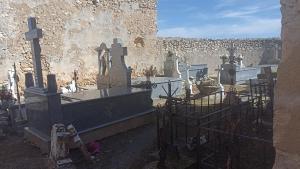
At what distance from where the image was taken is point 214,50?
23.6 meters

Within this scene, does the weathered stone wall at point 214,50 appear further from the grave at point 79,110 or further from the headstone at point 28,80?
the headstone at point 28,80

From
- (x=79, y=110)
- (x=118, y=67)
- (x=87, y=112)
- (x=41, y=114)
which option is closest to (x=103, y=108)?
(x=87, y=112)

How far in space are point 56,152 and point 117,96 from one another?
2371 mm

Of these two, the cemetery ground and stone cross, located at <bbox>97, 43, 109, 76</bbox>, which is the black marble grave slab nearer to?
the cemetery ground

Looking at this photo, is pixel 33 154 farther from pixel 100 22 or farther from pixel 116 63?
pixel 100 22

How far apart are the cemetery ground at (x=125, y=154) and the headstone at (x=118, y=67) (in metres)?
2.22

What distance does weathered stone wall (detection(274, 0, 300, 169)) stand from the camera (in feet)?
3.41

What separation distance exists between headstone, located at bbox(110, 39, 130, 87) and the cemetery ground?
222cm

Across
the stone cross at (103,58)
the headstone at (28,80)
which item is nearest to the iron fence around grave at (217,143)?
the headstone at (28,80)

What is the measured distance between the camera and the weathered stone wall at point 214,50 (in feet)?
70.5

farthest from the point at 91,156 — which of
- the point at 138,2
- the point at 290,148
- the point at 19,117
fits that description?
the point at 138,2

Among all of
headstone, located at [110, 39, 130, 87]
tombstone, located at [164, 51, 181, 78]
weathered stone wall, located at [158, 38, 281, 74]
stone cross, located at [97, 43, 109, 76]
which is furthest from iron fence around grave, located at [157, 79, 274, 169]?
weathered stone wall, located at [158, 38, 281, 74]

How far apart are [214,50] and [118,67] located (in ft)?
52.3

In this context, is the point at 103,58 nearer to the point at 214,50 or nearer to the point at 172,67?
the point at 172,67
